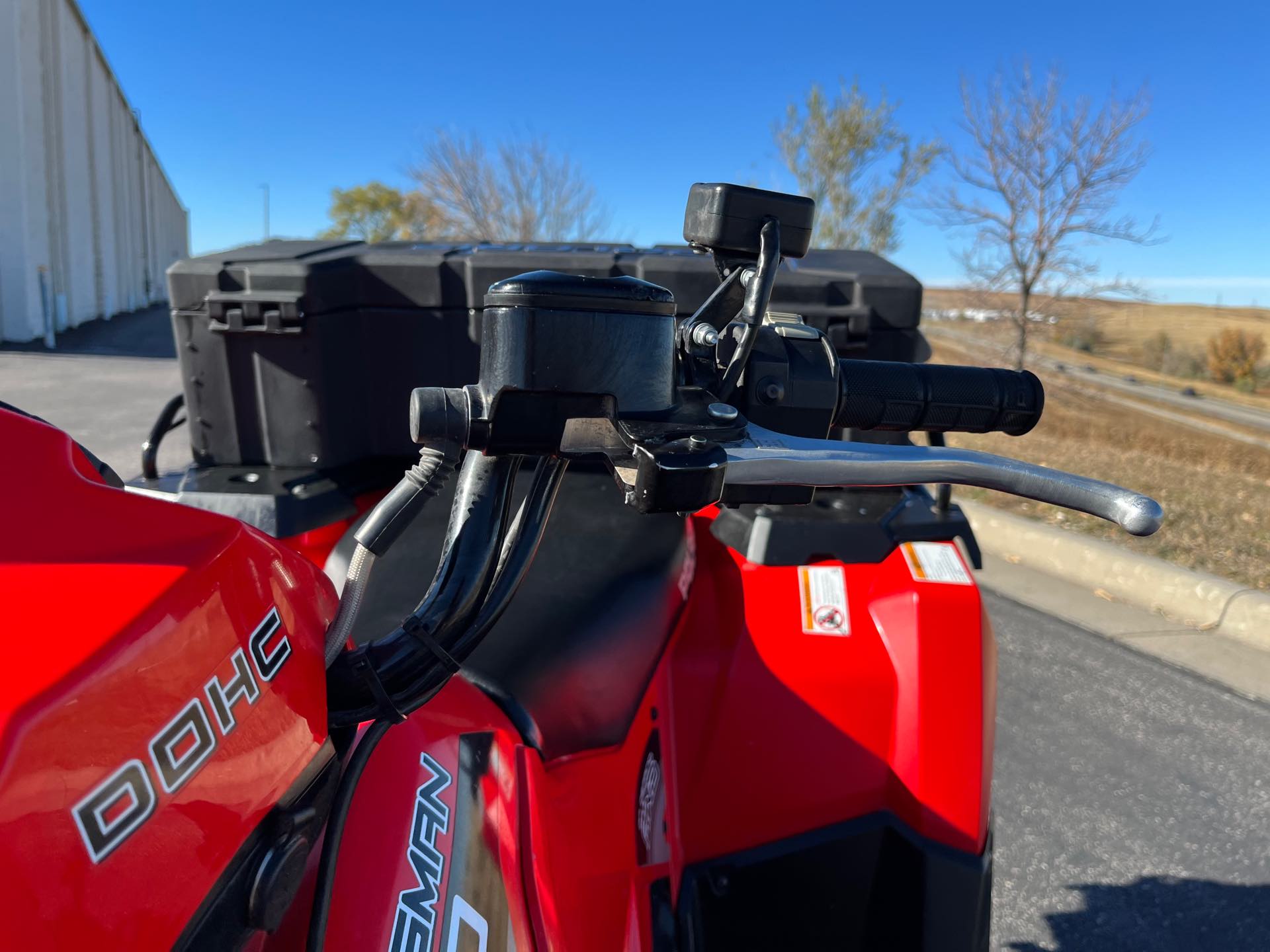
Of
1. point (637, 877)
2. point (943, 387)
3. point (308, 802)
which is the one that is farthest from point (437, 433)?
point (637, 877)

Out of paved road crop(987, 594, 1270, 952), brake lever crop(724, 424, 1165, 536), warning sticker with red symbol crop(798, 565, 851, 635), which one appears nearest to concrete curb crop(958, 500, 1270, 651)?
paved road crop(987, 594, 1270, 952)

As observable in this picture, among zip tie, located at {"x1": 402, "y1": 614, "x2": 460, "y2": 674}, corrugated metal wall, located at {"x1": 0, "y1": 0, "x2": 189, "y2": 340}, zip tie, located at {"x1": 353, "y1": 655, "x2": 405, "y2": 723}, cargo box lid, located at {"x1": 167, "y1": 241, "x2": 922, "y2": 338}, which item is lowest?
zip tie, located at {"x1": 353, "y1": 655, "x2": 405, "y2": 723}

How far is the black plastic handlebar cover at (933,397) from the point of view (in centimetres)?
98

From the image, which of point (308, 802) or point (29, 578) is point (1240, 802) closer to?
point (308, 802)

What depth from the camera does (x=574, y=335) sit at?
720 mm

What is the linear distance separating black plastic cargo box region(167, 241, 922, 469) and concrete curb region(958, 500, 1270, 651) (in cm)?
285

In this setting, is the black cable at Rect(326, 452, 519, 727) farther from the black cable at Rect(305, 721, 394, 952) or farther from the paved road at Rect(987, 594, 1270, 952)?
the paved road at Rect(987, 594, 1270, 952)

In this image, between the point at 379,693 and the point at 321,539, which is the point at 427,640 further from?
the point at 321,539

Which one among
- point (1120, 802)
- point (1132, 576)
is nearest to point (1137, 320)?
point (1132, 576)

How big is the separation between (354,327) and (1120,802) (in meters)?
2.72

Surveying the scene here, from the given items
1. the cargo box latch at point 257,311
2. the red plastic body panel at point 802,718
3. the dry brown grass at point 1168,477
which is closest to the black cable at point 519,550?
the red plastic body panel at point 802,718

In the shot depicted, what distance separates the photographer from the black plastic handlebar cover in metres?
0.98

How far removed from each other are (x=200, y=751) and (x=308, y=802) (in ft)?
0.58

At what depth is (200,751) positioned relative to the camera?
56 centimetres
